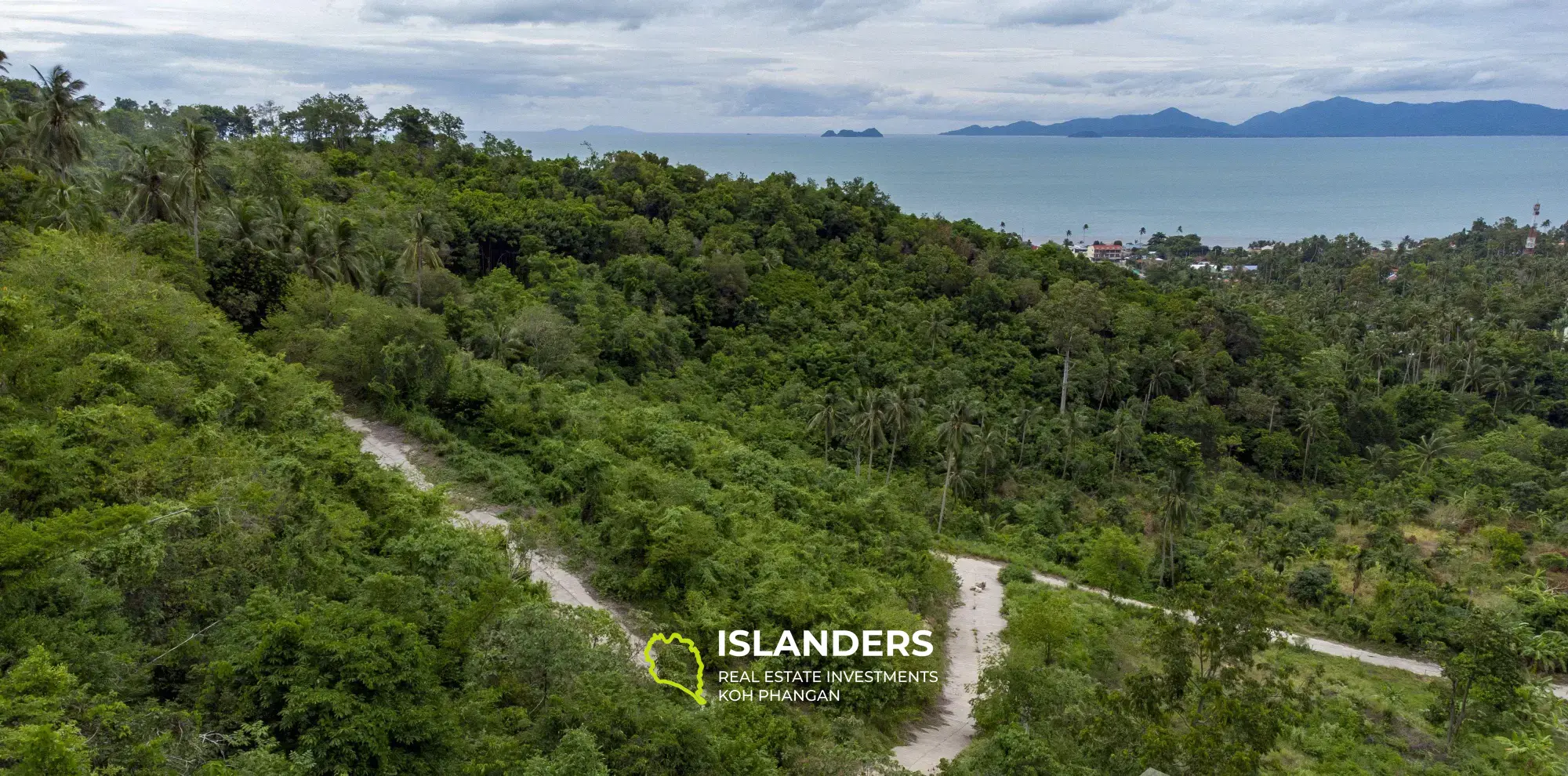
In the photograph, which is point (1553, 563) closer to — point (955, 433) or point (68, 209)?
point (955, 433)

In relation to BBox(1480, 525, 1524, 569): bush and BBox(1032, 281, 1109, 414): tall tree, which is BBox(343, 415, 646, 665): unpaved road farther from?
BBox(1032, 281, 1109, 414): tall tree

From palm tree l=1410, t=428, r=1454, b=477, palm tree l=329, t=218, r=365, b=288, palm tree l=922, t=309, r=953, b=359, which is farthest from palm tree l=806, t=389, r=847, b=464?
palm tree l=1410, t=428, r=1454, b=477

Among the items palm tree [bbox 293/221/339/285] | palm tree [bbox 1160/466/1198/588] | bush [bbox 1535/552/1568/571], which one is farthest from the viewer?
bush [bbox 1535/552/1568/571]

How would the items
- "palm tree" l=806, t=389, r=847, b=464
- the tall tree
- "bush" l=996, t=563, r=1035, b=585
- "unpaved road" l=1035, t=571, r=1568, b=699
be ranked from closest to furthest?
1. "unpaved road" l=1035, t=571, r=1568, b=699
2. "bush" l=996, t=563, r=1035, b=585
3. "palm tree" l=806, t=389, r=847, b=464
4. the tall tree

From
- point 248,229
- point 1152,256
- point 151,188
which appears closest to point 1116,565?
point 248,229

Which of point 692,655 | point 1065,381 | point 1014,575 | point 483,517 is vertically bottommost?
point 1014,575

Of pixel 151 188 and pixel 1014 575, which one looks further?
pixel 1014 575

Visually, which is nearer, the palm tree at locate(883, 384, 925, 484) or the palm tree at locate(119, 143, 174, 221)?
the palm tree at locate(119, 143, 174, 221)
